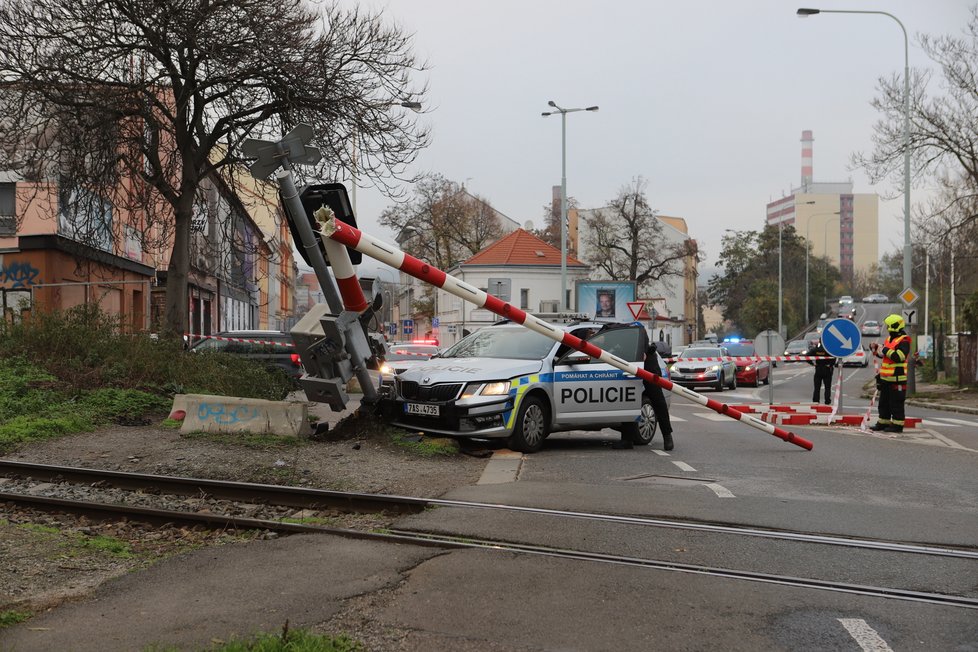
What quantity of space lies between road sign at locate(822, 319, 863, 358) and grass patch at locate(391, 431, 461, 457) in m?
7.87

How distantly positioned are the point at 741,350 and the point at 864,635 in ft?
109

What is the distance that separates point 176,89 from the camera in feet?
59.1

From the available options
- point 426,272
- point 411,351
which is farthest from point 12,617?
point 411,351

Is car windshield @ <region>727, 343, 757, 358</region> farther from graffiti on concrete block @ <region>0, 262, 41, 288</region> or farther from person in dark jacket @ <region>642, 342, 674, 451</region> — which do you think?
person in dark jacket @ <region>642, 342, 674, 451</region>

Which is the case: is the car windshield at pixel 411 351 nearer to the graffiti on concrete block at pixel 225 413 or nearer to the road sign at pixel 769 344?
the road sign at pixel 769 344

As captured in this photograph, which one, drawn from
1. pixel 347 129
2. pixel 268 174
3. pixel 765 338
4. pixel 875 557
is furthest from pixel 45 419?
pixel 765 338

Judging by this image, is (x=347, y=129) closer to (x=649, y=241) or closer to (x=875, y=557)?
(x=875, y=557)

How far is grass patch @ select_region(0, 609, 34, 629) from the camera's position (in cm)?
466

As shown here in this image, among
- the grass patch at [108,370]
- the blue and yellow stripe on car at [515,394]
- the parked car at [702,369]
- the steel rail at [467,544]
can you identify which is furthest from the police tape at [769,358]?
the steel rail at [467,544]

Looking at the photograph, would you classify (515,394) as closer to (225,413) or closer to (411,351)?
(225,413)

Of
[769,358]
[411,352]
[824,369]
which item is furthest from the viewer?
[411,352]

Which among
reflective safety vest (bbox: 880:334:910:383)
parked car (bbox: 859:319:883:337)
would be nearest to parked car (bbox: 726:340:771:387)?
reflective safety vest (bbox: 880:334:910:383)

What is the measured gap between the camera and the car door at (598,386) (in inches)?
480

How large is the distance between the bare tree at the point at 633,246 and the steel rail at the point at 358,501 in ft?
212
